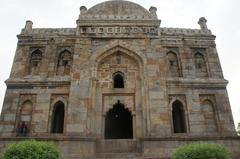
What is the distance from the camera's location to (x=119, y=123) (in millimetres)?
18078

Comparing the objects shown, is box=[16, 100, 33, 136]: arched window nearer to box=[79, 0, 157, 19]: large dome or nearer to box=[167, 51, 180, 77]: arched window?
box=[79, 0, 157, 19]: large dome

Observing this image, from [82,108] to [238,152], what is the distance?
325 inches

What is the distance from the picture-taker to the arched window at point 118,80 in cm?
1555

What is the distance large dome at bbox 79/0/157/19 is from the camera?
1673 centimetres

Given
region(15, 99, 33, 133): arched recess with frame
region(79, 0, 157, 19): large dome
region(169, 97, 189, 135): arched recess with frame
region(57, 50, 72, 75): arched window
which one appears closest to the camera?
region(15, 99, 33, 133): arched recess with frame

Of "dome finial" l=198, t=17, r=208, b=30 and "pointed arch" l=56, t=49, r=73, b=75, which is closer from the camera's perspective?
"pointed arch" l=56, t=49, r=73, b=75

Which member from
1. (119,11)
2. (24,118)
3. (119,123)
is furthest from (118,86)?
(24,118)

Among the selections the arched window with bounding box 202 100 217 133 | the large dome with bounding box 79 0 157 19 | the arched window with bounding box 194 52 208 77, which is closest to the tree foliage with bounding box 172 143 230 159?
the arched window with bounding box 202 100 217 133

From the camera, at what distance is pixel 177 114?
51.7 feet

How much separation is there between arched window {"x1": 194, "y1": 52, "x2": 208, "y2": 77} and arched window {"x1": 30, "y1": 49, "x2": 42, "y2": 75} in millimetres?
10673

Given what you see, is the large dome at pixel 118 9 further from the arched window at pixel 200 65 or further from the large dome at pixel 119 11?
the arched window at pixel 200 65

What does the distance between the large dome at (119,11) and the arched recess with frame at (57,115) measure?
6.08m

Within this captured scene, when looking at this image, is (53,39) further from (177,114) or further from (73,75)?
(177,114)

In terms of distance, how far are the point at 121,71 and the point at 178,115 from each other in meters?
4.59
